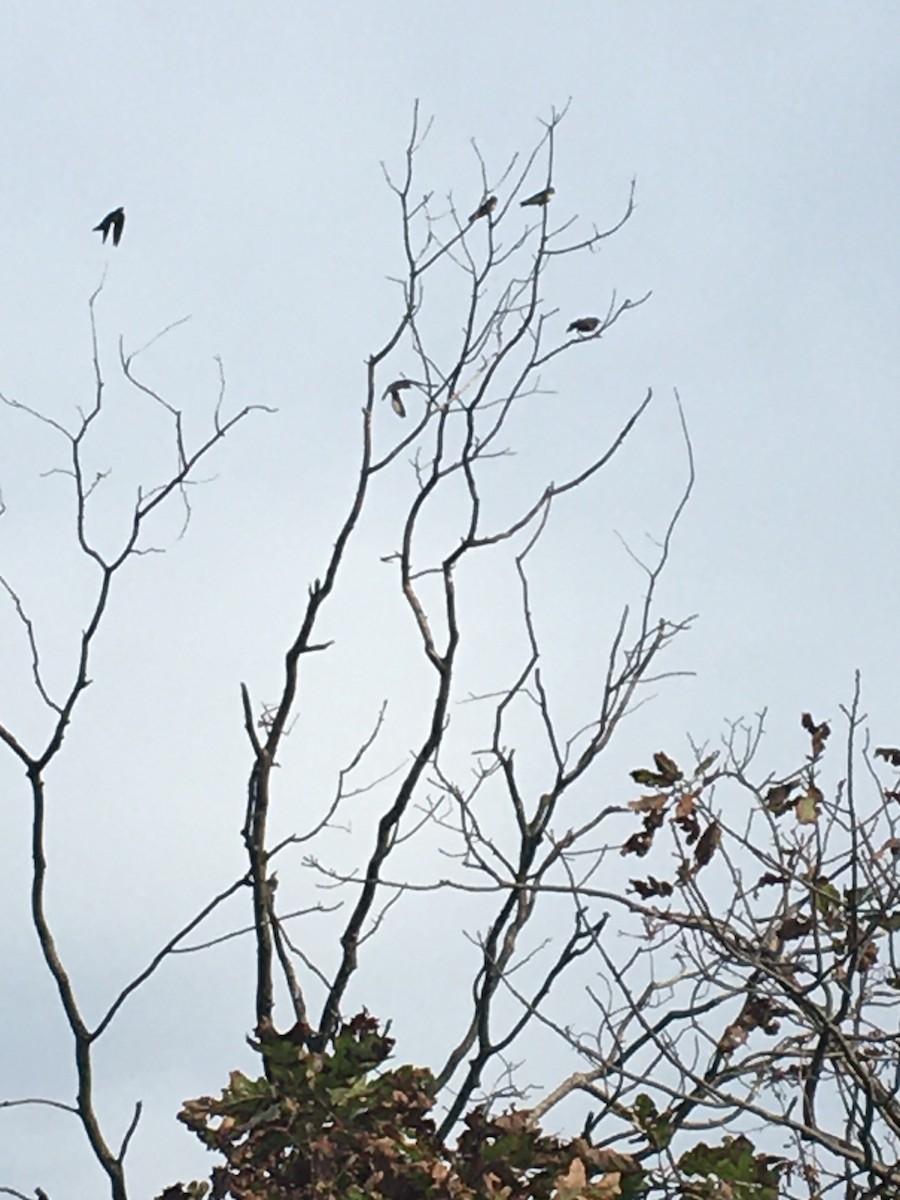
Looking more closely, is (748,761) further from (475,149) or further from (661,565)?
(475,149)

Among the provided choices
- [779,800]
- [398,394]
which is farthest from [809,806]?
[398,394]

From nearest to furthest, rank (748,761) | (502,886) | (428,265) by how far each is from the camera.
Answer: (502,886) → (748,761) → (428,265)

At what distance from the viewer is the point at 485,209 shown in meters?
6.05

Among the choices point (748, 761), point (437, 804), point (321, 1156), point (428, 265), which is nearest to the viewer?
point (321, 1156)

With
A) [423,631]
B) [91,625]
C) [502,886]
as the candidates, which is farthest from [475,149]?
[502,886]

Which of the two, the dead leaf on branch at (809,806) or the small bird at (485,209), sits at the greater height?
the small bird at (485,209)

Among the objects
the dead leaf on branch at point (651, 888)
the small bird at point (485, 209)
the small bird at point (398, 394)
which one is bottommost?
the dead leaf on branch at point (651, 888)

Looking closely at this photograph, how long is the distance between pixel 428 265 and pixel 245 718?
182cm

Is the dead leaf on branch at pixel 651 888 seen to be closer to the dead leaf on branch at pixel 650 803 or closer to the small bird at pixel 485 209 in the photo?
the dead leaf on branch at pixel 650 803

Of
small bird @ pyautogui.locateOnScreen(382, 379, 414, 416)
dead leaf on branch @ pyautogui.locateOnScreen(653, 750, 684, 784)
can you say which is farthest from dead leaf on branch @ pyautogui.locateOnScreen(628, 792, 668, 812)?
small bird @ pyautogui.locateOnScreen(382, 379, 414, 416)

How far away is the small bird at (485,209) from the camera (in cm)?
A: 605

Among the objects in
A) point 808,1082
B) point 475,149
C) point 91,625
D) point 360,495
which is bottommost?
point 808,1082

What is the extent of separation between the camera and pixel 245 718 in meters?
5.43

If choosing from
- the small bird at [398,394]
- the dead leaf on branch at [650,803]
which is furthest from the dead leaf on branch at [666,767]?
the small bird at [398,394]
